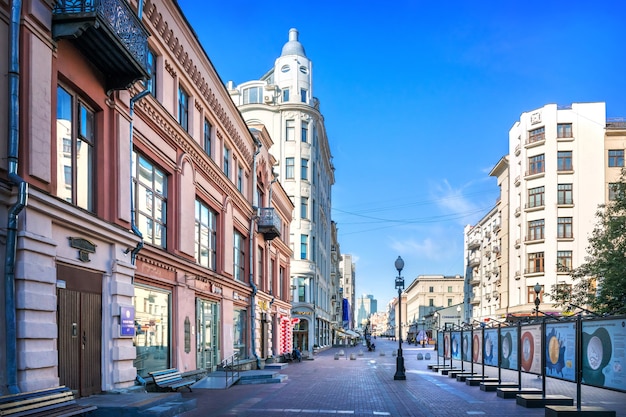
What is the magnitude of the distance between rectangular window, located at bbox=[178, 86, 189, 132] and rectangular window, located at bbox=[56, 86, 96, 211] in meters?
6.40

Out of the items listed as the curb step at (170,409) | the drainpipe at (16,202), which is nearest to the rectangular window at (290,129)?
the curb step at (170,409)

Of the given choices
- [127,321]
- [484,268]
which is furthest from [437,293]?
[127,321]

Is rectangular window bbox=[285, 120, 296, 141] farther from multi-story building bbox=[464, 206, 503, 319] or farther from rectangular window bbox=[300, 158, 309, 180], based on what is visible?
multi-story building bbox=[464, 206, 503, 319]

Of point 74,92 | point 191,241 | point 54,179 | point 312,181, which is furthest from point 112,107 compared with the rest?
point 312,181

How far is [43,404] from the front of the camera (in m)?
8.45

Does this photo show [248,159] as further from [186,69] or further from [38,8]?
[38,8]

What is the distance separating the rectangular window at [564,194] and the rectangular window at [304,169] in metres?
21.9

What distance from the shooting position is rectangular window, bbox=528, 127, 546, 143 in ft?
173

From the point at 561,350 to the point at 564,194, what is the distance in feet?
143

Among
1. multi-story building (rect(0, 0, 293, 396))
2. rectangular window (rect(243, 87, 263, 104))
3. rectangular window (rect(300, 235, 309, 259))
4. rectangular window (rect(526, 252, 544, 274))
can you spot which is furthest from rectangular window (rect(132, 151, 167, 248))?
rectangular window (rect(526, 252, 544, 274))

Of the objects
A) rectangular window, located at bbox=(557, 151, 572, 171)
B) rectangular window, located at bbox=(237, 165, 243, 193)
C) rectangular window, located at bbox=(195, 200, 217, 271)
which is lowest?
rectangular window, located at bbox=(195, 200, 217, 271)

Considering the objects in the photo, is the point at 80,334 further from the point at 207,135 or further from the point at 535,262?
the point at 535,262

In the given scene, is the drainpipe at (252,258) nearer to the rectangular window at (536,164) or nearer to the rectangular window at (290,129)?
the rectangular window at (290,129)

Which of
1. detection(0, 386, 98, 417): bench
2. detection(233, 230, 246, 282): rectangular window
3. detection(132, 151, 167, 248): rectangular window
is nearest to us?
detection(0, 386, 98, 417): bench
